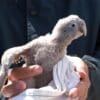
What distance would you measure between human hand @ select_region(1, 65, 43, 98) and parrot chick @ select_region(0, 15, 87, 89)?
25 millimetres

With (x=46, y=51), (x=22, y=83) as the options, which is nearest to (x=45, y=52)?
(x=46, y=51)

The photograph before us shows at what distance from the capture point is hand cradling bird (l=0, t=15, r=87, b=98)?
1.42 metres

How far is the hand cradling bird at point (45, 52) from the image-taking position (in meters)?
1.42

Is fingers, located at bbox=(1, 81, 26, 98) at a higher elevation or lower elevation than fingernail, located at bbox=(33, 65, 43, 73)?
lower

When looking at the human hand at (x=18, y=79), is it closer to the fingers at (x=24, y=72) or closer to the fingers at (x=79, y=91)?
the fingers at (x=24, y=72)

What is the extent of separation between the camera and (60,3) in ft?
6.31

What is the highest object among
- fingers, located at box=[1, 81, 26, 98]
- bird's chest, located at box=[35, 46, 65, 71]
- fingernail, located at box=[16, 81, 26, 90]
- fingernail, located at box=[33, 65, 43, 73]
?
bird's chest, located at box=[35, 46, 65, 71]

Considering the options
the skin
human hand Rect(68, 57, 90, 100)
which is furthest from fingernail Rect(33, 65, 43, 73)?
human hand Rect(68, 57, 90, 100)

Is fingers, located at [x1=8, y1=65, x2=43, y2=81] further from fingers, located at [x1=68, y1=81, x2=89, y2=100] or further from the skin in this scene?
fingers, located at [x1=68, y1=81, x2=89, y2=100]

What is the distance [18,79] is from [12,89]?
4cm

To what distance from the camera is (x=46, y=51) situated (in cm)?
143

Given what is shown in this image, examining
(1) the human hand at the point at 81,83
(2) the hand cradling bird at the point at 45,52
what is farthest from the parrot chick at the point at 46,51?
(1) the human hand at the point at 81,83

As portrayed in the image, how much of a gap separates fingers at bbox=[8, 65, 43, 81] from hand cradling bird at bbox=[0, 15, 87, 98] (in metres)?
0.02

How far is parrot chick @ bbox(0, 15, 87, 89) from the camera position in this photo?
1.42 metres
